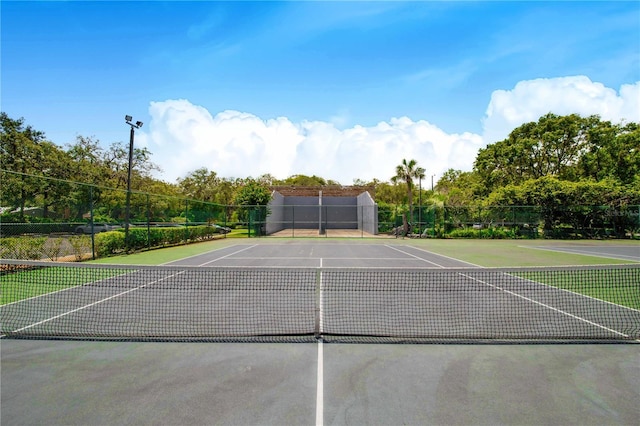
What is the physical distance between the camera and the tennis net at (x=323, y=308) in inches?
221

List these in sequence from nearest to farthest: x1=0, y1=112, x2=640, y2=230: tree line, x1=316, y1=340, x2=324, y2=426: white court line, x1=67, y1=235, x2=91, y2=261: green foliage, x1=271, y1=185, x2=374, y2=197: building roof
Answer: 1. x1=316, y1=340, x2=324, y2=426: white court line
2. x1=67, y1=235, x2=91, y2=261: green foliage
3. x1=0, y1=112, x2=640, y2=230: tree line
4. x1=271, y1=185, x2=374, y2=197: building roof

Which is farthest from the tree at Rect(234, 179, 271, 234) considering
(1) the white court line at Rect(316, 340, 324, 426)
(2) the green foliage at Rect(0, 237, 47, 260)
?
(1) the white court line at Rect(316, 340, 324, 426)

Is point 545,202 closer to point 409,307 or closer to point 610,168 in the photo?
point 610,168

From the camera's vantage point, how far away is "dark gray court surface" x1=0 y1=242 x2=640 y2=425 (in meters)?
3.40

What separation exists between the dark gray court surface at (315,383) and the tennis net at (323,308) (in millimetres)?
494

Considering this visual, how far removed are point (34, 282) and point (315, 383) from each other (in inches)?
347

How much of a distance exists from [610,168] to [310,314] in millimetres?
39575

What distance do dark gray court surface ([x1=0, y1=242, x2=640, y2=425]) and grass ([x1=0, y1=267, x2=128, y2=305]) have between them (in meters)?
3.49

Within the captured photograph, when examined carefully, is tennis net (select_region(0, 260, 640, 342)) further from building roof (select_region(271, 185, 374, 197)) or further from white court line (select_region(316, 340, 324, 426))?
building roof (select_region(271, 185, 374, 197))

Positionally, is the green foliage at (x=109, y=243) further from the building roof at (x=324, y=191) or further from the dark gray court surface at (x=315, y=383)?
the building roof at (x=324, y=191)

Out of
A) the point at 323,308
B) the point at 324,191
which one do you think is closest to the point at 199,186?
the point at 324,191

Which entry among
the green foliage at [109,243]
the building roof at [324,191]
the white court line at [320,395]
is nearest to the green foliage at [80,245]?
the green foliage at [109,243]

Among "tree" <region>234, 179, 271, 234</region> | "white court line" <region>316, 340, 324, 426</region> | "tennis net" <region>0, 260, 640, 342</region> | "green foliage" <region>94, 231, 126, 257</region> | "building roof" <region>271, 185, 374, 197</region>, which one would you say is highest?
"building roof" <region>271, 185, 374, 197</region>

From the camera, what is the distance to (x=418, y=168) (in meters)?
32.5
